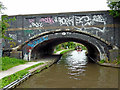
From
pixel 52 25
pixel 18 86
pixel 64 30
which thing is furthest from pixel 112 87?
pixel 52 25

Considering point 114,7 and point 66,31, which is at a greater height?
point 114,7

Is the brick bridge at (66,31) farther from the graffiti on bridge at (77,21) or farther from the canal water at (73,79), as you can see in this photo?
the canal water at (73,79)

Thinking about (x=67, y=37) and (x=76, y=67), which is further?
(x=67, y=37)

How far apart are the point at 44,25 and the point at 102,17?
7.04 meters

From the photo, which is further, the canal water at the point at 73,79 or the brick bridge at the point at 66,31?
the brick bridge at the point at 66,31

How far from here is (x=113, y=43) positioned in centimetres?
1505

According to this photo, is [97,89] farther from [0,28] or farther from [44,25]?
[44,25]

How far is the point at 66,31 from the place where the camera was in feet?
52.3

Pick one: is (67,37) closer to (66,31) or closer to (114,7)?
(66,31)

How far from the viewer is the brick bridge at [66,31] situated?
15.1m

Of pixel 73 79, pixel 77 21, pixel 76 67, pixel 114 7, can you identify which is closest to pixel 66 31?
pixel 77 21

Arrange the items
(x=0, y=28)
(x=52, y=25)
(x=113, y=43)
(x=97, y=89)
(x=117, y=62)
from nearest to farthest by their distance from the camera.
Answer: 1. (x=97, y=89)
2. (x=0, y=28)
3. (x=117, y=62)
4. (x=113, y=43)
5. (x=52, y=25)

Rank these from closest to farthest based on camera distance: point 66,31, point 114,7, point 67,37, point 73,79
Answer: point 73,79
point 114,7
point 66,31
point 67,37

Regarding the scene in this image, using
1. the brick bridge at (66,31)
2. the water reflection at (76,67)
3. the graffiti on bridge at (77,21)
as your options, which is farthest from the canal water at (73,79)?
the graffiti on bridge at (77,21)
